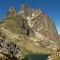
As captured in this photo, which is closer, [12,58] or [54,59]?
[12,58]

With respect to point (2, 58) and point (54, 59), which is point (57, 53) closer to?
point (54, 59)

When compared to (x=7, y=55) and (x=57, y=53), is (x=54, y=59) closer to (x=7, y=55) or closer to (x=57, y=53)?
(x=57, y=53)

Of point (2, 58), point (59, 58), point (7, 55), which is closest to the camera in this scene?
point (2, 58)

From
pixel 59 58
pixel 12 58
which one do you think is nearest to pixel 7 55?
pixel 12 58

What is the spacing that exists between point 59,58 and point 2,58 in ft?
214

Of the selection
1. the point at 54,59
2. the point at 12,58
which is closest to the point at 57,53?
the point at 54,59

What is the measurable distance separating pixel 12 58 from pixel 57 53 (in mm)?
66692

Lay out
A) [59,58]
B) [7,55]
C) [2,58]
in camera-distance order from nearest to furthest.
A: 1. [2,58]
2. [7,55]
3. [59,58]

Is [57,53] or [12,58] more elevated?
[57,53]

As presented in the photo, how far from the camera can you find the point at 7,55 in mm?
31547

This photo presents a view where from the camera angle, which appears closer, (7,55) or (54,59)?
(7,55)

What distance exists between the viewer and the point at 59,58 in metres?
92.1

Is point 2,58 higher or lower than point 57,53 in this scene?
lower

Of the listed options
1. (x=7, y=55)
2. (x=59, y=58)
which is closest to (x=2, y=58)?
(x=7, y=55)
